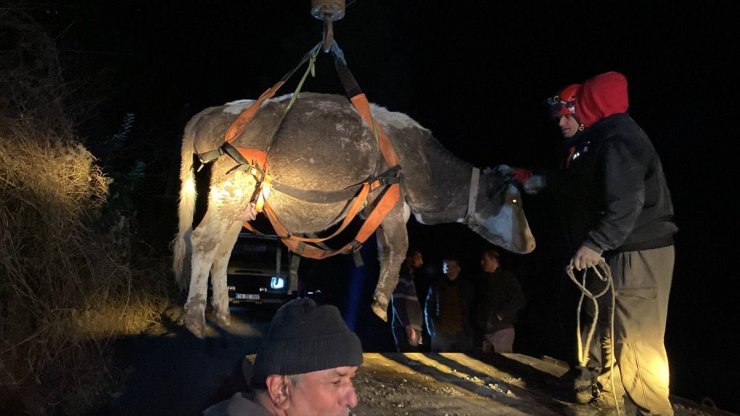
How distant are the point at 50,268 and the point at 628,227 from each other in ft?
14.6

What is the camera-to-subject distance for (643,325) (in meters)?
3.28

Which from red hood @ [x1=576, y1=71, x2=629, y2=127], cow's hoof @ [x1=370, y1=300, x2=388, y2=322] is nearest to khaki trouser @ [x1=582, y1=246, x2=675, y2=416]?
red hood @ [x1=576, y1=71, x2=629, y2=127]

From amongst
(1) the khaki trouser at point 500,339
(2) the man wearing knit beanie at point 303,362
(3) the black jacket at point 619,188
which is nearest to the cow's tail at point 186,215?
(3) the black jacket at point 619,188

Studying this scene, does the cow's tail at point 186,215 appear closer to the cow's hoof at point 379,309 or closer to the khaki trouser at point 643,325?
the cow's hoof at point 379,309

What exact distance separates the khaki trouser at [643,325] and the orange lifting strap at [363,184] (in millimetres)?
1813

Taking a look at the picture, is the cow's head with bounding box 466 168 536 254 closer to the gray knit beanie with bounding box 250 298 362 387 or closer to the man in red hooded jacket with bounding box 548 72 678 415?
the man in red hooded jacket with bounding box 548 72 678 415

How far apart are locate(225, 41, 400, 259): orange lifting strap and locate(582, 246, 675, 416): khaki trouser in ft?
5.95

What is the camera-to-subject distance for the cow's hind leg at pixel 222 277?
439 centimetres

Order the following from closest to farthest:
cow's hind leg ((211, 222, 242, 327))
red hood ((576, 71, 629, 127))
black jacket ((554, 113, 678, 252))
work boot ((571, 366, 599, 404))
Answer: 1. black jacket ((554, 113, 678, 252))
2. red hood ((576, 71, 629, 127))
3. work boot ((571, 366, 599, 404))
4. cow's hind leg ((211, 222, 242, 327))

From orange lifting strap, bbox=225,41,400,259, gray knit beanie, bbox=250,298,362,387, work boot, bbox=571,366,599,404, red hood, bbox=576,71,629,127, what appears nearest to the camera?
gray knit beanie, bbox=250,298,362,387

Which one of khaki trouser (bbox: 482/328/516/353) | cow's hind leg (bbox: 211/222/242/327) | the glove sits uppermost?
the glove

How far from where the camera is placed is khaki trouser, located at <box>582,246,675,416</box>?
10.6 ft

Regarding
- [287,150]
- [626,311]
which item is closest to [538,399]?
[626,311]

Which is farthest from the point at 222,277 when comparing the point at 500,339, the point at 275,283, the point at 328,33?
the point at 275,283
